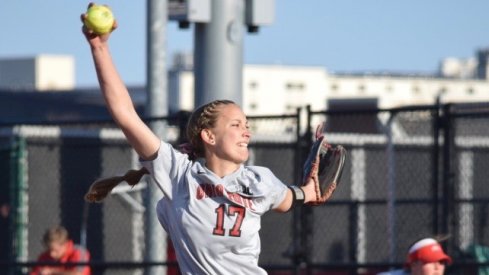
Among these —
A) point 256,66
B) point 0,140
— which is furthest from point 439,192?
point 256,66

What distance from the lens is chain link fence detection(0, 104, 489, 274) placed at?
1132 centimetres

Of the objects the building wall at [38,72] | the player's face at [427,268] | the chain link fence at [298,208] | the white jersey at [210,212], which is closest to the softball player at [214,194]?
the white jersey at [210,212]

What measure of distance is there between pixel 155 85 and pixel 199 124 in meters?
5.66

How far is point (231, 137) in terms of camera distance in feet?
18.7

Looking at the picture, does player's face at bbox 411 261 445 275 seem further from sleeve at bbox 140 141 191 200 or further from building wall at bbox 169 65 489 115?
building wall at bbox 169 65 489 115

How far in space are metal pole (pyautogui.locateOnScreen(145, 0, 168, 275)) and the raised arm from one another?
562 cm

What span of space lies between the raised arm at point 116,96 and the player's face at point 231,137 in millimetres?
280

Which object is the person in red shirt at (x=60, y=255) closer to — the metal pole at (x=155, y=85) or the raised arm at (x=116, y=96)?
the metal pole at (x=155, y=85)

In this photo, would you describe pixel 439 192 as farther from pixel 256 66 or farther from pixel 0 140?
pixel 256 66

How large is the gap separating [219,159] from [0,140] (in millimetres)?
9848

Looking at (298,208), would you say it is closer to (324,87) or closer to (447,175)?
(447,175)

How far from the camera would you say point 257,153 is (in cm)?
1543

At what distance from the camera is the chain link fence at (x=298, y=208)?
37.1 ft

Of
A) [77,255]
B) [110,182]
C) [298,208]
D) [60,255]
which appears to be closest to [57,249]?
[60,255]
